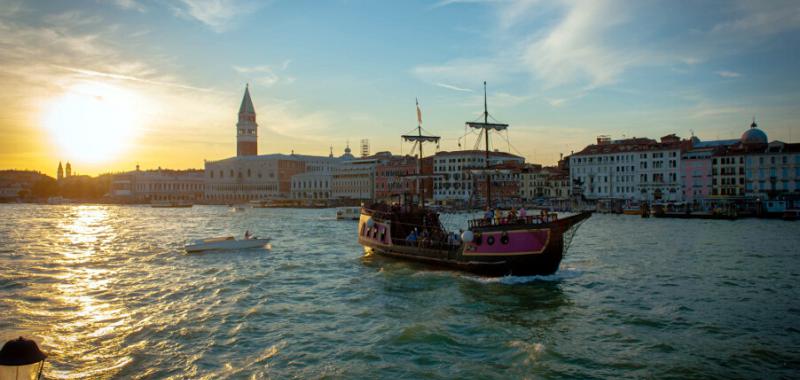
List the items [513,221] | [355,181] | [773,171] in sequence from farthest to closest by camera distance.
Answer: [355,181]
[773,171]
[513,221]

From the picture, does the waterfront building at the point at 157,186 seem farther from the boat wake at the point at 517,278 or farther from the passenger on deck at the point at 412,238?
the boat wake at the point at 517,278

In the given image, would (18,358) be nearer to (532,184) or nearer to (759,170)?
(759,170)

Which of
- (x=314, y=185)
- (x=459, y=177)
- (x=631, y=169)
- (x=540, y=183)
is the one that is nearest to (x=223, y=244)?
(x=631, y=169)

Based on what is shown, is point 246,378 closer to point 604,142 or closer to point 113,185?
point 604,142

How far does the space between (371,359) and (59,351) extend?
19.9ft

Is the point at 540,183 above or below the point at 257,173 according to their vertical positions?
below

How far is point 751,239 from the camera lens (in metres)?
33.5

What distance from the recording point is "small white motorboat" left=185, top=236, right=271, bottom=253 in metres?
27.8

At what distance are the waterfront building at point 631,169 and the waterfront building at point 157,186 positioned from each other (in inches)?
3500

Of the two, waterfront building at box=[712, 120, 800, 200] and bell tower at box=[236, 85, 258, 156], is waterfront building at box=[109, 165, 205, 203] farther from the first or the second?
waterfront building at box=[712, 120, 800, 200]

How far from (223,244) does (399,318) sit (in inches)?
674

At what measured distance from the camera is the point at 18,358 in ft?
15.7

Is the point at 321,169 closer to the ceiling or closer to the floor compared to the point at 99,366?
closer to the ceiling

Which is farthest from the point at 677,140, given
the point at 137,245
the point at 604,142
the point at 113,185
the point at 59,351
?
the point at 113,185
